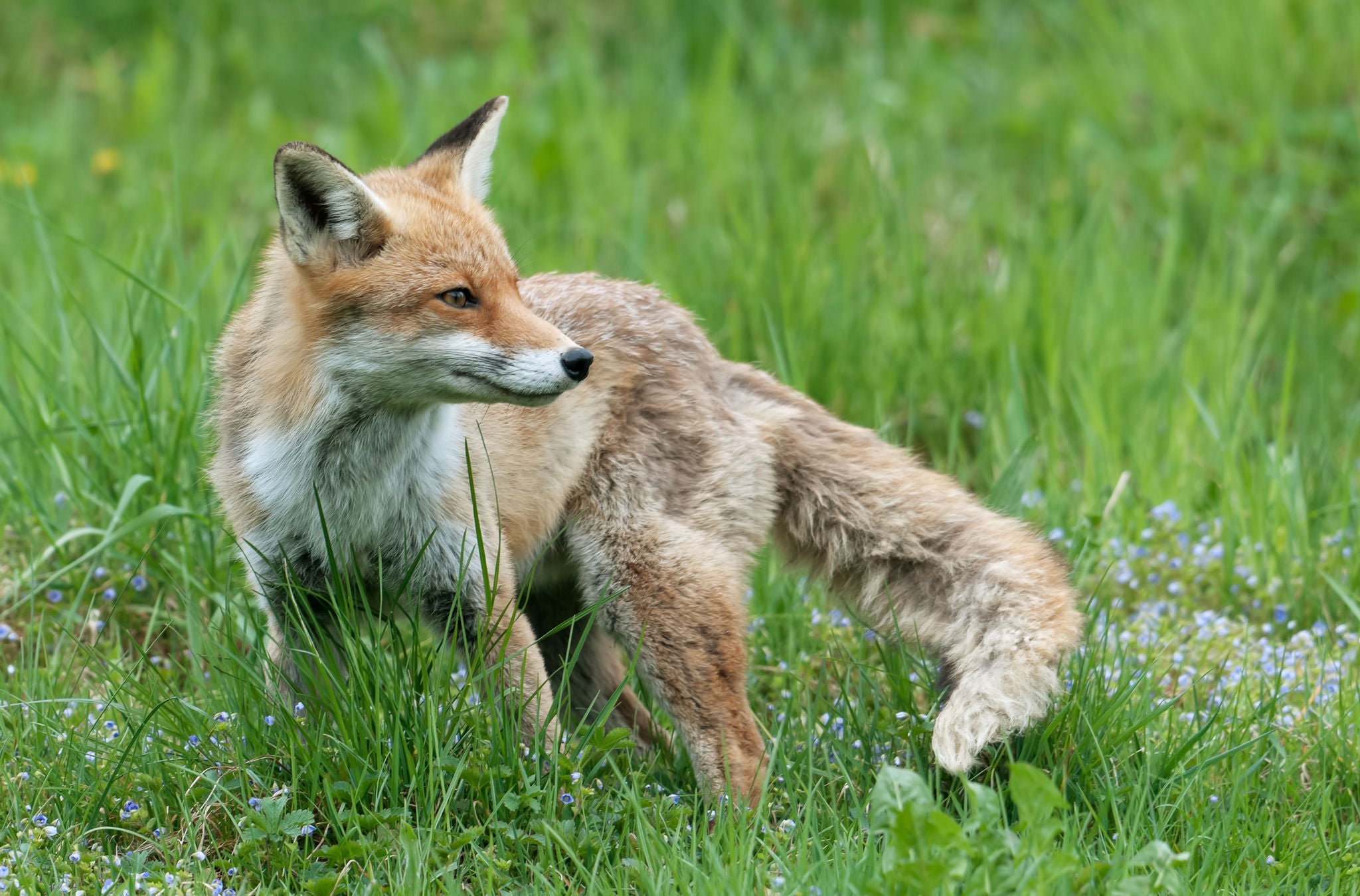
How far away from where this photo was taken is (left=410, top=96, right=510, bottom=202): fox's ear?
431 cm

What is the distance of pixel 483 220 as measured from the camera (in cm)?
416

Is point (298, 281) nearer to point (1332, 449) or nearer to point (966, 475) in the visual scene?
point (966, 475)

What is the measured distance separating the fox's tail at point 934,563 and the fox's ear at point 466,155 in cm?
118

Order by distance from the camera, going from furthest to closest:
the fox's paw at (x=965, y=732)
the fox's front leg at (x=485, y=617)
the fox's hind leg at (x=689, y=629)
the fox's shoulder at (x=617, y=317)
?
1. the fox's shoulder at (x=617, y=317)
2. the fox's hind leg at (x=689, y=629)
3. the fox's front leg at (x=485, y=617)
4. the fox's paw at (x=965, y=732)

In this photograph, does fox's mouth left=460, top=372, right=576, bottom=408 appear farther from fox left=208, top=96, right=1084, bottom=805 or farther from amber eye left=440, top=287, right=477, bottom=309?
amber eye left=440, top=287, right=477, bottom=309

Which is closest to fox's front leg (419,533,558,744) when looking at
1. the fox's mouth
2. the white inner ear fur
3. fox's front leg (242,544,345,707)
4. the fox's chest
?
the fox's chest

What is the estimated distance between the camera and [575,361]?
3.73 metres

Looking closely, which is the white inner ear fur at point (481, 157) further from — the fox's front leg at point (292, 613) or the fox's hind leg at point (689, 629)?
the fox's front leg at point (292, 613)

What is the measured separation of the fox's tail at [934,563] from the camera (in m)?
3.74

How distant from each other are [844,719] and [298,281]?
2147 mm

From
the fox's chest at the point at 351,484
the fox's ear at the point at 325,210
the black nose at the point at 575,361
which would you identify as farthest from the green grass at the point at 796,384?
the fox's ear at the point at 325,210

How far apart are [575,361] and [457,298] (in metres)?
0.42

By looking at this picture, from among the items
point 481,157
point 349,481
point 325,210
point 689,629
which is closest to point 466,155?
point 481,157

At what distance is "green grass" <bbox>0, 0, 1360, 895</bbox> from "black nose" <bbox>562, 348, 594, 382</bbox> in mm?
900
